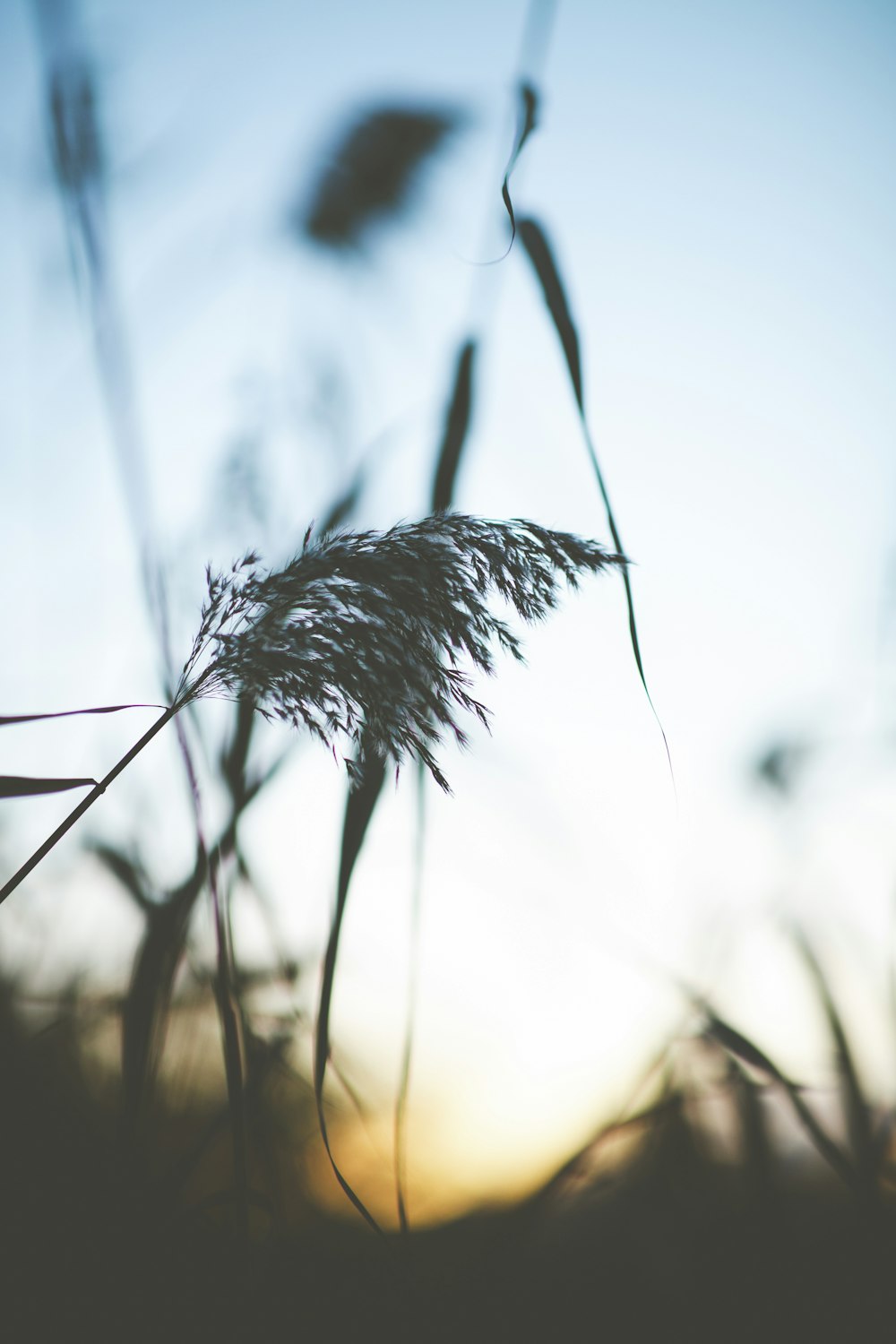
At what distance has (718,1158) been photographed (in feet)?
4.47

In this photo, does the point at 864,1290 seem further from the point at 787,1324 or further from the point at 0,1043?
the point at 0,1043

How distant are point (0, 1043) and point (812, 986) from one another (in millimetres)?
1314

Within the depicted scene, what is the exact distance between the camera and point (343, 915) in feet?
2.24

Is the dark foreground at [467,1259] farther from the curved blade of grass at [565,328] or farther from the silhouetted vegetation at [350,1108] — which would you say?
the curved blade of grass at [565,328]

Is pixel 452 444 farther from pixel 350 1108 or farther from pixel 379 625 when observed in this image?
pixel 350 1108

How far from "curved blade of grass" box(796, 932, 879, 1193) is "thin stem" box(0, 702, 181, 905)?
0.98 meters

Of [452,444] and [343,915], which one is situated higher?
[452,444]

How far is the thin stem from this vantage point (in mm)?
590

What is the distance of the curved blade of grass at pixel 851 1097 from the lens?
37.2 inches

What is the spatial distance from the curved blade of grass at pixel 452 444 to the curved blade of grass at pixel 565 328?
132 millimetres

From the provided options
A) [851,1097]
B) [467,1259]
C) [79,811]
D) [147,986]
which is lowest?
[467,1259]

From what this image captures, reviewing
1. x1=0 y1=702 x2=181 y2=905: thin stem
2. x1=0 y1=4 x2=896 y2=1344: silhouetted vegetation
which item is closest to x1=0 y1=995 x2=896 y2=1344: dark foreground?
x1=0 y1=4 x2=896 y2=1344: silhouetted vegetation

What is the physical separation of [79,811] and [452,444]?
1.72ft

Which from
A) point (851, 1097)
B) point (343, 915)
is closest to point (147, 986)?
point (343, 915)
